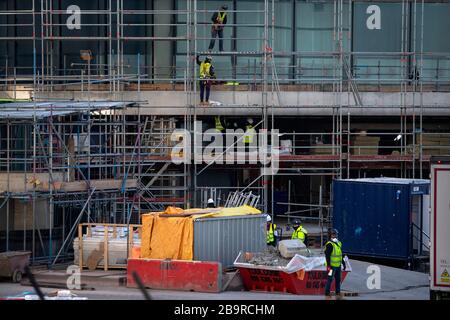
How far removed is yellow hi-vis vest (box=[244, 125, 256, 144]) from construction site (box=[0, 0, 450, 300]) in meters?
0.07

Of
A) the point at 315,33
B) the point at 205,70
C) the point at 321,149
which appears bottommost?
the point at 321,149

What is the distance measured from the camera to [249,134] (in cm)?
3094

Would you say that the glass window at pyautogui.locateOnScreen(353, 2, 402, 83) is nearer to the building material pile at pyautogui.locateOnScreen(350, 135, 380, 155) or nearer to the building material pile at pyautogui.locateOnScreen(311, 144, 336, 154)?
the building material pile at pyautogui.locateOnScreen(350, 135, 380, 155)

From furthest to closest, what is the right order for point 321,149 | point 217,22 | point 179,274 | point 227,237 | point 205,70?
point 321,149
point 217,22
point 205,70
point 227,237
point 179,274

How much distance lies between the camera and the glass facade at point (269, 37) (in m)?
34.4

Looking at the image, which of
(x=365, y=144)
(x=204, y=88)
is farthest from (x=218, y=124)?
(x=365, y=144)

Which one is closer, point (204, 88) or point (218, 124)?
point (204, 88)

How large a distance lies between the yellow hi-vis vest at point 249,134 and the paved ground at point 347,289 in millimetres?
7118

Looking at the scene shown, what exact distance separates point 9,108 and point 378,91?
12.1 meters

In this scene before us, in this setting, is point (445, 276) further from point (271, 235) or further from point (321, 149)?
point (321, 149)

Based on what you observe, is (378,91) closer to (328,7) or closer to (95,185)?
(328,7)

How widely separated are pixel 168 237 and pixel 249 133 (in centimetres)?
871

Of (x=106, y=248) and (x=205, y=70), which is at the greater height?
(x=205, y=70)
